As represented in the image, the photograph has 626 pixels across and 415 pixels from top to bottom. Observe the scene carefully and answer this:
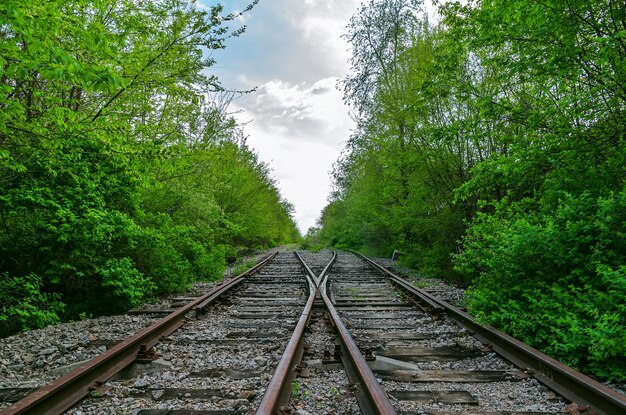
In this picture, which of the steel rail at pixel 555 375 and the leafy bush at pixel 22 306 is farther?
the leafy bush at pixel 22 306

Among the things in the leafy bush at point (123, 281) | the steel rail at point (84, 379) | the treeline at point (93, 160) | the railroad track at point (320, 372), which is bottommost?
the railroad track at point (320, 372)

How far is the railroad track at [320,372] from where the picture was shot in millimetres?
2881

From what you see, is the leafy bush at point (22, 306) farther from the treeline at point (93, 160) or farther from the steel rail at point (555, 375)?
the steel rail at point (555, 375)

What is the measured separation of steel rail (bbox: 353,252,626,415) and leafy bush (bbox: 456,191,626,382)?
0.25 meters

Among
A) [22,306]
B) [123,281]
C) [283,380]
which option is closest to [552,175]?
[283,380]

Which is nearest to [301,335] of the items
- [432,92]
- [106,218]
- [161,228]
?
[106,218]

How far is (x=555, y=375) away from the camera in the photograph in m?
3.31

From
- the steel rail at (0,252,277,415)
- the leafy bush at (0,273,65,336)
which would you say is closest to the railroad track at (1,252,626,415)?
the steel rail at (0,252,277,415)

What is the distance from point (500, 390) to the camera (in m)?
3.27

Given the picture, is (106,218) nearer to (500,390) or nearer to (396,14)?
(500,390)

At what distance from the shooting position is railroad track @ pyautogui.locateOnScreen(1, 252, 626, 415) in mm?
2881

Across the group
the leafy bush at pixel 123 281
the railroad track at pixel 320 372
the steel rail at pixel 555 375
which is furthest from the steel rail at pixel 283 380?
the leafy bush at pixel 123 281

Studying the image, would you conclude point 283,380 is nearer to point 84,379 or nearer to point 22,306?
point 84,379

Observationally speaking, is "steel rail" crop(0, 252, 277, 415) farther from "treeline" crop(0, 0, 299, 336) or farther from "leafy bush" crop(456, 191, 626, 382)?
"leafy bush" crop(456, 191, 626, 382)
